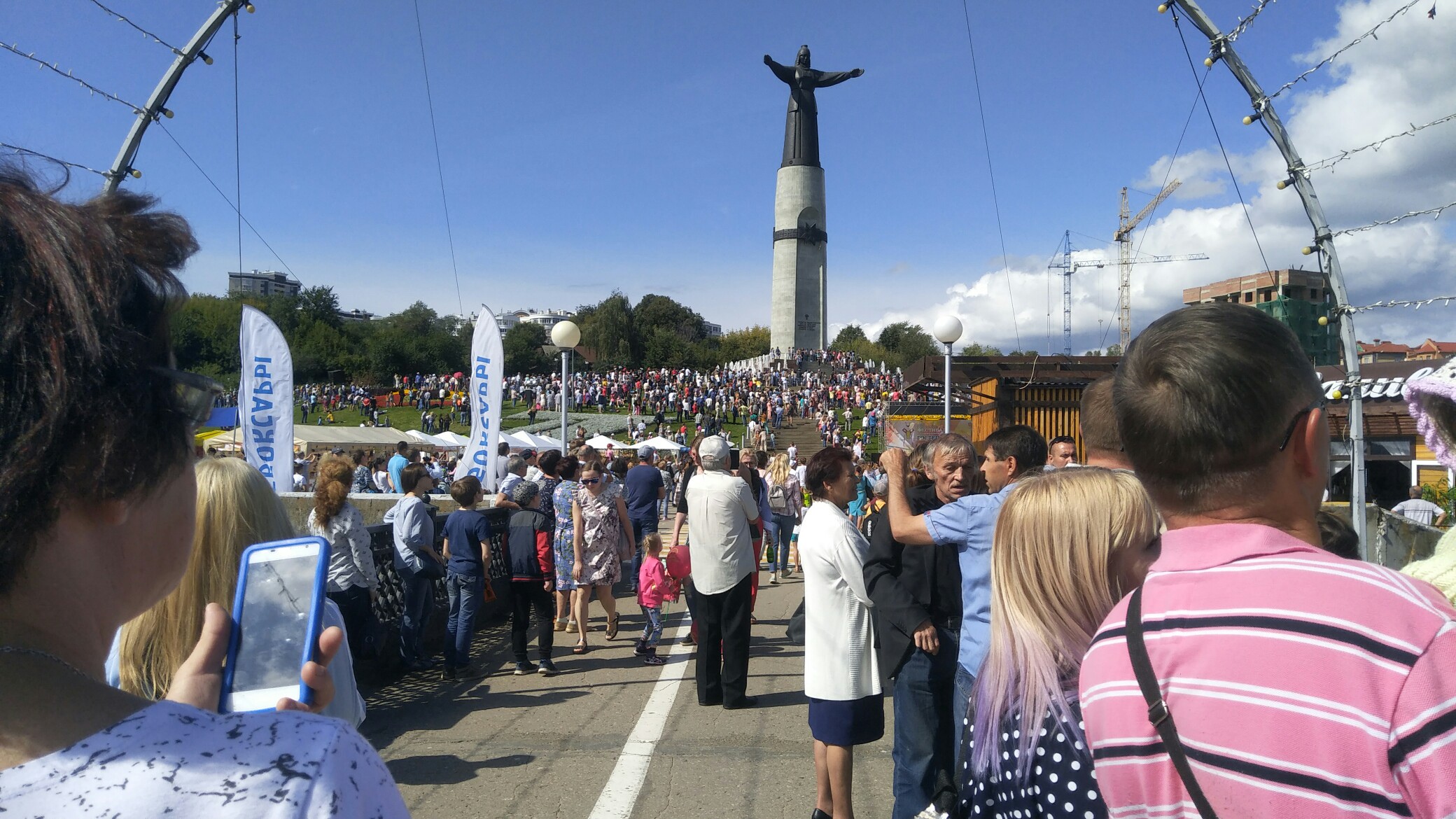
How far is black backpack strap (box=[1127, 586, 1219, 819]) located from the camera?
124cm

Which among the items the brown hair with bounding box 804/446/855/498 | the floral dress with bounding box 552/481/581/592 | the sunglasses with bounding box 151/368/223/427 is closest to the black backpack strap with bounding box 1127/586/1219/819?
the sunglasses with bounding box 151/368/223/427

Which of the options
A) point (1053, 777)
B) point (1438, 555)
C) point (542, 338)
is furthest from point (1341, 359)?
point (542, 338)

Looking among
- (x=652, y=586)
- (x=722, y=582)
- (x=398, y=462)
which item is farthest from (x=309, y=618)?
(x=398, y=462)

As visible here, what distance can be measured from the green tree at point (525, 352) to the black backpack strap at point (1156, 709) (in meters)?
80.0

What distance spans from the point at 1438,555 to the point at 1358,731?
1211 mm

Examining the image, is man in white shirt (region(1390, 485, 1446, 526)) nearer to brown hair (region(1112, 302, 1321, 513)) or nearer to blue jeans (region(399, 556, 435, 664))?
brown hair (region(1112, 302, 1321, 513))

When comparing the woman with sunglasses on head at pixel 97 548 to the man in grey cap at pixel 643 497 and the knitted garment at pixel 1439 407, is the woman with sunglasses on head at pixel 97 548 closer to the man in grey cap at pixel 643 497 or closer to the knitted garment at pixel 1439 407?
the knitted garment at pixel 1439 407

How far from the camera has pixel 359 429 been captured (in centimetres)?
2552

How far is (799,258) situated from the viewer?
51.9 metres

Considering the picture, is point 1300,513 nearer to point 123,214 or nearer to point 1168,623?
point 1168,623

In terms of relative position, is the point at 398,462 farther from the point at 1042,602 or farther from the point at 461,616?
the point at 1042,602

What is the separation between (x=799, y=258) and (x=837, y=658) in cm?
4903

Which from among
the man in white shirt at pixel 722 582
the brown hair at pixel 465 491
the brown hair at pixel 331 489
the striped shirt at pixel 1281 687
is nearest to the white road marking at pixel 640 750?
the man in white shirt at pixel 722 582

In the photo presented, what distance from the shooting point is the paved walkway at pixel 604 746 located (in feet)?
14.9
